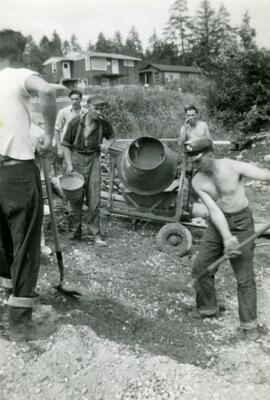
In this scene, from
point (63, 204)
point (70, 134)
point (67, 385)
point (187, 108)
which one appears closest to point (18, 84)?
point (67, 385)

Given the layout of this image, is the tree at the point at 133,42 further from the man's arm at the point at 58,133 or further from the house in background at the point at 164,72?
the man's arm at the point at 58,133

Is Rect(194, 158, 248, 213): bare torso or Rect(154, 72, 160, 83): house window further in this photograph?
Rect(154, 72, 160, 83): house window

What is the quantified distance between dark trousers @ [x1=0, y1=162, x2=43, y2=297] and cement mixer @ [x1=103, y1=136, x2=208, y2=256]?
3.04 m

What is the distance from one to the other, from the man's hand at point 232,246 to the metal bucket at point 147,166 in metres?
2.71

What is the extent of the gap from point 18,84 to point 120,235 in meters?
3.97

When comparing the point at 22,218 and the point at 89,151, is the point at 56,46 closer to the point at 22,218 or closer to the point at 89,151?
the point at 89,151

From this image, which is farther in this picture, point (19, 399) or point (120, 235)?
point (120, 235)

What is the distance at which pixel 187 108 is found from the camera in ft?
25.2

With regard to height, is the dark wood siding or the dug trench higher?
the dark wood siding

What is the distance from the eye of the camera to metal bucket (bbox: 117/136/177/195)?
20.9ft

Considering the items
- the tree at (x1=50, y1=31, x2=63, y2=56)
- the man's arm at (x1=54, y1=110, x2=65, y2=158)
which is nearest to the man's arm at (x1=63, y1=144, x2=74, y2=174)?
the man's arm at (x1=54, y1=110, x2=65, y2=158)

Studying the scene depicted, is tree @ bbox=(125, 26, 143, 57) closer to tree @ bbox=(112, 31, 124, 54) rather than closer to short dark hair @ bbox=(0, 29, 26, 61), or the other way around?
tree @ bbox=(112, 31, 124, 54)

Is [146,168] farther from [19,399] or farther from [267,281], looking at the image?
[19,399]

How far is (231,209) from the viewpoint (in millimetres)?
3869
